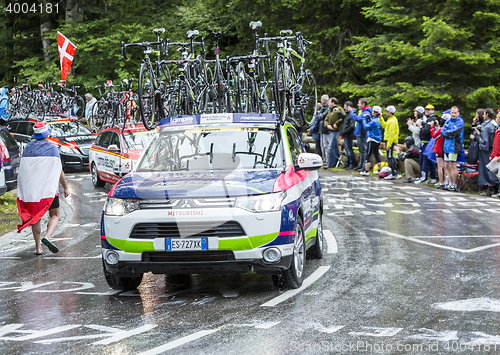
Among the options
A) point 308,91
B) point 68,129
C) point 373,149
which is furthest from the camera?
point 68,129

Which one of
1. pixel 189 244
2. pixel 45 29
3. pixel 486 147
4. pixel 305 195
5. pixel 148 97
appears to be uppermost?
pixel 45 29

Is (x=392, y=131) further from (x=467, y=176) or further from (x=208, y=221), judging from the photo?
(x=208, y=221)

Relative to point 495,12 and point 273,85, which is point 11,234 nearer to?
point 273,85

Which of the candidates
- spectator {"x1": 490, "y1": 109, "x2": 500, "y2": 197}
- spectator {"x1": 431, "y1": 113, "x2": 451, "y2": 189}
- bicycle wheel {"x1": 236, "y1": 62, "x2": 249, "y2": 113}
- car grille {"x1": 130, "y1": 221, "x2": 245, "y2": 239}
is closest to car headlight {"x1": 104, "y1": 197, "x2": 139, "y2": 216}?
car grille {"x1": 130, "y1": 221, "x2": 245, "y2": 239}

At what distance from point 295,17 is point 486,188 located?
16.5 metres

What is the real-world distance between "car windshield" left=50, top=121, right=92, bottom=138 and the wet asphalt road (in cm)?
1296

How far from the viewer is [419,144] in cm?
1916

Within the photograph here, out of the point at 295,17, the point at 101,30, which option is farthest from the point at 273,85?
the point at 101,30

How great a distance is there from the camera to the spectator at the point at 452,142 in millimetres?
16688

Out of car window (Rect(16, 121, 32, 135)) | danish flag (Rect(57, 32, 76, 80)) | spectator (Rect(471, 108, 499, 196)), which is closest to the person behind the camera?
spectator (Rect(471, 108, 499, 196))

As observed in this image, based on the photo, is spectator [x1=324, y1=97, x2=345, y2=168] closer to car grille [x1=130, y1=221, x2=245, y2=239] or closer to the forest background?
the forest background

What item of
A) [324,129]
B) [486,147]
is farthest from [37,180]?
[324,129]

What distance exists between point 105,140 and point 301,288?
12.4 m

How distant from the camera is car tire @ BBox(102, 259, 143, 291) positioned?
7402 millimetres
